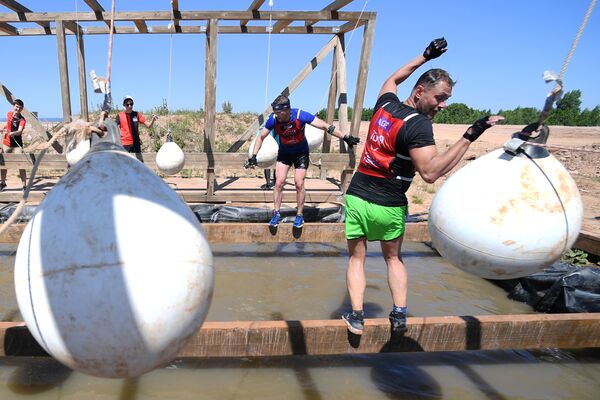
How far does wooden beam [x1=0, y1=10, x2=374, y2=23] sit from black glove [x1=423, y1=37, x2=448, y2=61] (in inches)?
172

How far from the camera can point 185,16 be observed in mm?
6453

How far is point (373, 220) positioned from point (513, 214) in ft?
2.97

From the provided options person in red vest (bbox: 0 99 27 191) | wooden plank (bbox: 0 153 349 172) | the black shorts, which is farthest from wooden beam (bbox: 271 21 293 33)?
person in red vest (bbox: 0 99 27 191)

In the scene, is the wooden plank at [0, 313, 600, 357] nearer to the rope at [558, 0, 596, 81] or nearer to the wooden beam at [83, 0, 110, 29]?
the rope at [558, 0, 596, 81]

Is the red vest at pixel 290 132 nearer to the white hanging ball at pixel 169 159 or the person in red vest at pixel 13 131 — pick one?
the white hanging ball at pixel 169 159

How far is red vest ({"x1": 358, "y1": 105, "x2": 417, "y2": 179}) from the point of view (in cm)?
271

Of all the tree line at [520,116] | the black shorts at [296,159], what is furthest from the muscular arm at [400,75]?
the tree line at [520,116]

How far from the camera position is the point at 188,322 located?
5.48 feet

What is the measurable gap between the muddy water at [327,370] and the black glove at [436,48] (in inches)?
90.3

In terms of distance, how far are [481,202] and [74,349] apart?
194 centimetres

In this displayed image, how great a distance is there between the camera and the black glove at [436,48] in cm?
272

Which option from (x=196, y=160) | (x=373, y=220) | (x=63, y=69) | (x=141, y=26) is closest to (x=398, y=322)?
(x=373, y=220)

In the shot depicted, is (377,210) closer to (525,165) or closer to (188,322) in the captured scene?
(525,165)

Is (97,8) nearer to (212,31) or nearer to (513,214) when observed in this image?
(212,31)
